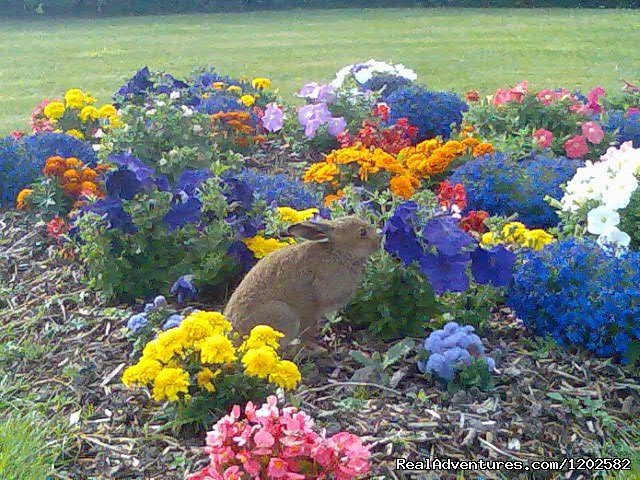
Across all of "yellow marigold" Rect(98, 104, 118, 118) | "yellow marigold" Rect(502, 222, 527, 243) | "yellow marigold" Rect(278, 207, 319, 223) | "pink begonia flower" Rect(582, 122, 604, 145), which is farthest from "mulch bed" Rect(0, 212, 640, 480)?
"yellow marigold" Rect(98, 104, 118, 118)

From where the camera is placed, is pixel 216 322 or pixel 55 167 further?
pixel 55 167

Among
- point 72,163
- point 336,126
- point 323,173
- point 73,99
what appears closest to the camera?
point 323,173

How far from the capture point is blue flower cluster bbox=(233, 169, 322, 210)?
488 cm

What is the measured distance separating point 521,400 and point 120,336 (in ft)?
5.43

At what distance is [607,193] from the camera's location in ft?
14.2

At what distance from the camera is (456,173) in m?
5.53

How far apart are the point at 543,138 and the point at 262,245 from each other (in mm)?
2655

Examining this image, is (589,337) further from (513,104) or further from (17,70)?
(17,70)

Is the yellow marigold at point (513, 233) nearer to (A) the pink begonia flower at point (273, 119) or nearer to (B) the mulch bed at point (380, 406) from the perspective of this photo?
(B) the mulch bed at point (380, 406)

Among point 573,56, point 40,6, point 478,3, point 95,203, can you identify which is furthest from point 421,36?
point 95,203

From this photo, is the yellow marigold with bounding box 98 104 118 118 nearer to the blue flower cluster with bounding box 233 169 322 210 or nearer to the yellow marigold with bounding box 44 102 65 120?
the yellow marigold with bounding box 44 102 65 120

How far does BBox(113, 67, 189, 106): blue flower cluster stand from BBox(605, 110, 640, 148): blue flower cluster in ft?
10.3

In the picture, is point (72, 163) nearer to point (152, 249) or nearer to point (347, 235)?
point (152, 249)

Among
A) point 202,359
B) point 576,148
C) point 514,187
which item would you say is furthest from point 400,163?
point 202,359
